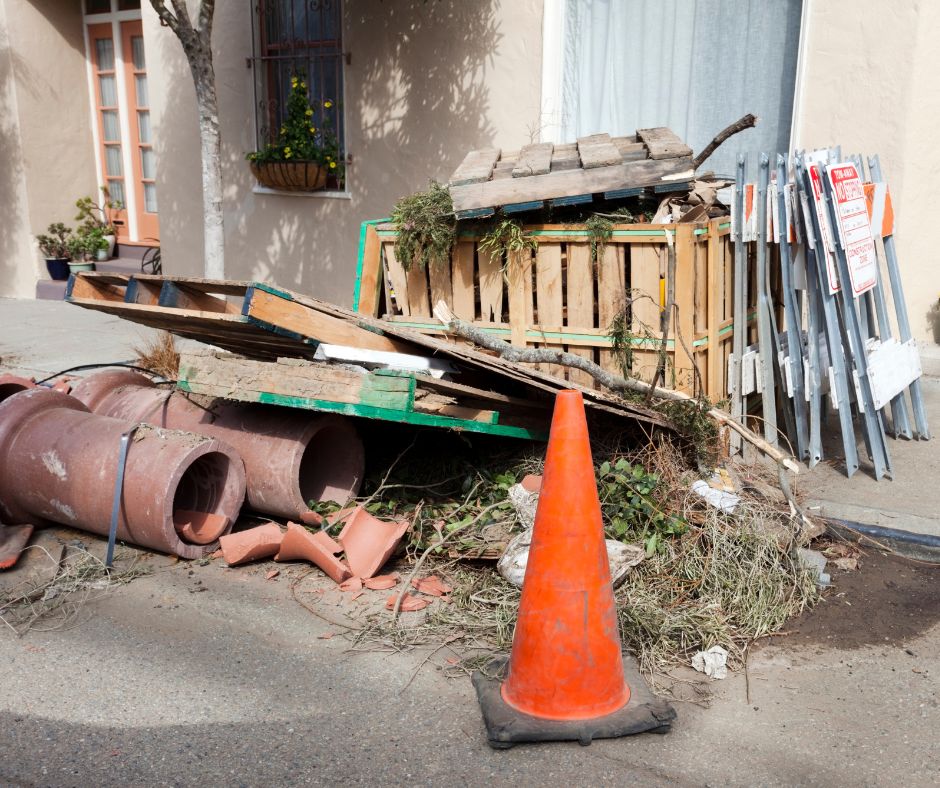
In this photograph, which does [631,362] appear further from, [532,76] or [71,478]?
[532,76]

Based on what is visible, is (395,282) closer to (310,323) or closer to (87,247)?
(310,323)

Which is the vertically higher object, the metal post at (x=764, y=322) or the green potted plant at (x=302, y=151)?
the green potted plant at (x=302, y=151)

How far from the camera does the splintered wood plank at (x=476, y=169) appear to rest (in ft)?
Result: 17.8

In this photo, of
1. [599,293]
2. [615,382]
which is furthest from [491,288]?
[615,382]

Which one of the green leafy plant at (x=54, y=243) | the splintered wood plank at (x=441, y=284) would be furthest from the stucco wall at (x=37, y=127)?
the splintered wood plank at (x=441, y=284)

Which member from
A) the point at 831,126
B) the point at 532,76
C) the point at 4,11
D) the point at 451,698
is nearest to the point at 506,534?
the point at 451,698

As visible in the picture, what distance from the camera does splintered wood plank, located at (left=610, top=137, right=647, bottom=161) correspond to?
17.4 feet

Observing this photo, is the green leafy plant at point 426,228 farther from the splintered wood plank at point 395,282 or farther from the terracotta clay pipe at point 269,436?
the terracotta clay pipe at point 269,436

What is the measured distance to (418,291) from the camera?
5.82 meters

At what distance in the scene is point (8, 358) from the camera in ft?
28.0

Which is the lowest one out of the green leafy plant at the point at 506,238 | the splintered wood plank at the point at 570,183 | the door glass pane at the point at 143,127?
the green leafy plant at the point at 506,238

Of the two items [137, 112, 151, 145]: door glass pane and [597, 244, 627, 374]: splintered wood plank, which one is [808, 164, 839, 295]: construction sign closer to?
[597, 244, 627, 374]: splintered wood plank

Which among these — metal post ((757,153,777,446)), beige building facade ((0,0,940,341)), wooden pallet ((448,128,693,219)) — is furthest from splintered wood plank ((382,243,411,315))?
beige building facade ((0,0,940,341))

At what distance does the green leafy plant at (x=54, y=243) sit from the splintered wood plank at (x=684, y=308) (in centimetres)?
1013
